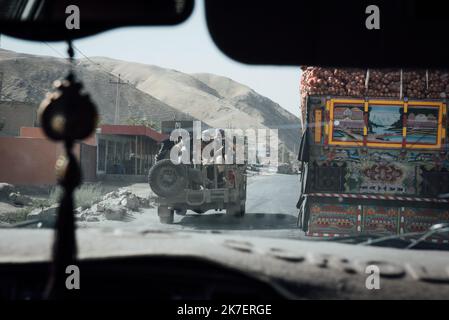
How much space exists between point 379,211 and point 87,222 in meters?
8.15

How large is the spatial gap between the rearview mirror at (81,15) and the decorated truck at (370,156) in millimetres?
8040

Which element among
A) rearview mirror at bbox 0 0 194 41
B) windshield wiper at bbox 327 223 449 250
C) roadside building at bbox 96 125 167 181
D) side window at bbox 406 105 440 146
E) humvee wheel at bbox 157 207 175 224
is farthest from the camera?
roadside building at bbox 96 125 167 181

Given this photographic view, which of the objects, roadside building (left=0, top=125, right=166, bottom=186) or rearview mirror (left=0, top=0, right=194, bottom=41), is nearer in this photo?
rearview mirror (left=0, top=0, right=194, bottom=41)

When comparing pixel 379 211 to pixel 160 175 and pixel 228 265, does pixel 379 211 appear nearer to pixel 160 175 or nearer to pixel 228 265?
pixel 160 175

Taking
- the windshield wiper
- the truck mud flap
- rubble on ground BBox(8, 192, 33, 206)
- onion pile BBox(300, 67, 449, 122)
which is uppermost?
onion pile BBox(300, 67, 449, 122)

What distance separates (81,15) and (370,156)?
8.90 meters

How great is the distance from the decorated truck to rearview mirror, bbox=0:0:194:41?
317 inches

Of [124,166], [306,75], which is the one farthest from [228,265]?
[124,166]

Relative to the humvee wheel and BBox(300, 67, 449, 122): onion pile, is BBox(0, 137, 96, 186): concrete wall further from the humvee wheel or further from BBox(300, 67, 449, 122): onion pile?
BBox(300, 67, 449, 122): onion pile

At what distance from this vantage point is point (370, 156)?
10.4m

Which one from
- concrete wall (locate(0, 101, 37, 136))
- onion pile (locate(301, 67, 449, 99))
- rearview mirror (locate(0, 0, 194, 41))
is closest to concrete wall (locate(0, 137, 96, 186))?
onion pile (locate(301, 67, 449, 99))

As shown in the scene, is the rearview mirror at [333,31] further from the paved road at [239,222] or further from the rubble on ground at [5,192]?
the rubble on ground at [5,192]

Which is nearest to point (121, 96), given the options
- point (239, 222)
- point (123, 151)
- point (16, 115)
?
point (16, 115)

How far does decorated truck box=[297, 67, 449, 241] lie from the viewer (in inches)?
395
